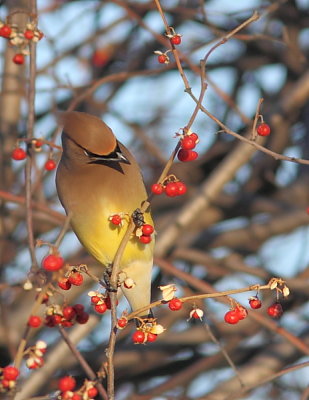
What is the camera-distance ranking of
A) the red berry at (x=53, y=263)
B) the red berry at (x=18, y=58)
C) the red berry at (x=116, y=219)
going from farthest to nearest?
the red berry at (x=18, y=58) → the red berry at (x=116, y=219) → the red berry at (x=53, y=263)

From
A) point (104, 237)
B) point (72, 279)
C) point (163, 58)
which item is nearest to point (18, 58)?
point (104, 237)

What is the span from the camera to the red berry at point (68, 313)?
2.52 m

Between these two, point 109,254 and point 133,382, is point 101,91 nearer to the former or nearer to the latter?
point 133,382

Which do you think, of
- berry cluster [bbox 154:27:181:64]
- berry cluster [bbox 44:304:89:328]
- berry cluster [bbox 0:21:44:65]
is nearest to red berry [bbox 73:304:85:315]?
berry cluster [bbox 44:304:89:328]

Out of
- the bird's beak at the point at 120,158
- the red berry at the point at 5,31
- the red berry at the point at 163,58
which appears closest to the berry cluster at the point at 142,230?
the bird's beak at the point at 120,158

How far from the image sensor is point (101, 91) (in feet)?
20.2

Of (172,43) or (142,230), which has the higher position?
(172,43)

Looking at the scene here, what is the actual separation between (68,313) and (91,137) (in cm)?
73

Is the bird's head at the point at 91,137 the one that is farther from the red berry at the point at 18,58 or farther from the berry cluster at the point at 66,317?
the berry cluster at the point at 66,317

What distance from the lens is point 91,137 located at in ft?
9.78

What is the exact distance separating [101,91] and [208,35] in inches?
34.7

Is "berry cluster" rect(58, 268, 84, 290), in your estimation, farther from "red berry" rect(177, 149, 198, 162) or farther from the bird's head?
the bird's head

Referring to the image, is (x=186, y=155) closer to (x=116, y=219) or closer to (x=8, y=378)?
(x=116, y=219)

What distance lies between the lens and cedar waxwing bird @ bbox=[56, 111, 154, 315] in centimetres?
316
